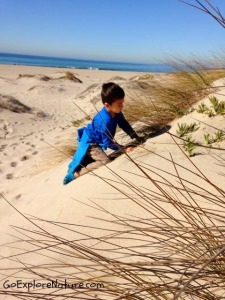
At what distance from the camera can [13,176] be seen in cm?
379

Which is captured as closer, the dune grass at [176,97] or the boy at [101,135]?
the boy at [101,135]

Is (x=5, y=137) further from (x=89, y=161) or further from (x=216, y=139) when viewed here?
(x=216, y=139)

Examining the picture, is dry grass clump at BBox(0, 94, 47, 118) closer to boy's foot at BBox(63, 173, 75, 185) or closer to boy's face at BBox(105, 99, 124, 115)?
boy's face at BBox(105, 99, 124, 115)

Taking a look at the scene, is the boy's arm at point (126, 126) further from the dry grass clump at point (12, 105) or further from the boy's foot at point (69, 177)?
the dry grass clump at point (12, 105)

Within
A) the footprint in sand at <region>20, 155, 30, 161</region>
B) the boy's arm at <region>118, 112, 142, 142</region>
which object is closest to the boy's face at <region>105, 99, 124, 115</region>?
the boy's arm at <region>118, 112, 142, 142</region>

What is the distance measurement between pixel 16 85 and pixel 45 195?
30.6 ft

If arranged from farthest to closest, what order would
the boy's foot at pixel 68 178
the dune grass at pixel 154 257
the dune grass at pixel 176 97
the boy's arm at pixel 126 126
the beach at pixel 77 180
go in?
1. the dune grass at pixel 176 97
2. the boy's arm at pixel 126 126
3. the boy's foot at pixel 68 178
4. the beach at pixel 77 180
5. the dune grass at pixel 154 257

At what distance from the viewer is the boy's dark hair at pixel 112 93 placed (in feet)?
10.2

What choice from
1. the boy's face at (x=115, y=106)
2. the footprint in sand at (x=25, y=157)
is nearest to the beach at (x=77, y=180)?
the footprint in sand at (x=25, y=157)

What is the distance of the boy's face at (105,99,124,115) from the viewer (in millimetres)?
3157

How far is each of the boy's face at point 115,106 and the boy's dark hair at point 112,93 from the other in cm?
3

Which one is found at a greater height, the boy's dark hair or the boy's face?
the boy's dark hair

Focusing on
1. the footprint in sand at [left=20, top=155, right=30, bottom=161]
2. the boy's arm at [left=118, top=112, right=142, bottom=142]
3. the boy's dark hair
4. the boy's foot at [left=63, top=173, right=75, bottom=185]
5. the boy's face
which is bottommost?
the footprint in sand at [left=20, top=155, right=30, bottom=161]

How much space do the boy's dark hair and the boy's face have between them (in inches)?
1.1
